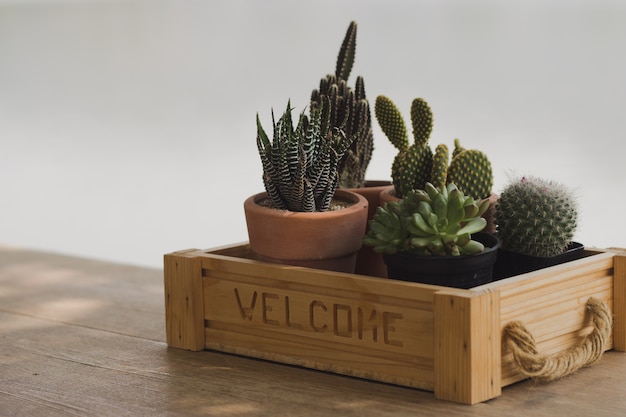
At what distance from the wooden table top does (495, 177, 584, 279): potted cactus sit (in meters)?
0.17

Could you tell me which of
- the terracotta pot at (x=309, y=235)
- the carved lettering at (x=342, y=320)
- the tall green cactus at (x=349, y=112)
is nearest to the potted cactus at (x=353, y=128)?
the tall green cactus at (x=349, y=112)

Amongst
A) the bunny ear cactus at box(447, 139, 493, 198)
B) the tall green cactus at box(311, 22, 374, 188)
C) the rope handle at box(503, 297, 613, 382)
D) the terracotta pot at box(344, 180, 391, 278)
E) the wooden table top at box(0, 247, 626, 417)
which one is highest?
the tall green cactus at box(311, 22, 374, 188)

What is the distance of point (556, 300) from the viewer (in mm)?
1176

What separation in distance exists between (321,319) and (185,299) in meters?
0.25

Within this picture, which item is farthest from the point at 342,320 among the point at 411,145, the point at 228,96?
the point at 228,96

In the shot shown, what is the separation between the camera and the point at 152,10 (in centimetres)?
270

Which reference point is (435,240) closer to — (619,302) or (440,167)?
(440,167)

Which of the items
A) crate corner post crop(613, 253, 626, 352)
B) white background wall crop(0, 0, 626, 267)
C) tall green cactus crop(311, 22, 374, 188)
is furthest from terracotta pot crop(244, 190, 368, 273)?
white background wall crop(0, 0, 626, 267)

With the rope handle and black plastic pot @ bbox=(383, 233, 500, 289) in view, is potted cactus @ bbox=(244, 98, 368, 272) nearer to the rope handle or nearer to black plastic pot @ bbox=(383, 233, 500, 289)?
black plastic pot @ bbox=(383, 233, 500, 289)

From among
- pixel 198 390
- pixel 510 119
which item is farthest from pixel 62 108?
pixel 198 390

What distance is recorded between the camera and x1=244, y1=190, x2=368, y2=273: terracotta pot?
48.8 inches

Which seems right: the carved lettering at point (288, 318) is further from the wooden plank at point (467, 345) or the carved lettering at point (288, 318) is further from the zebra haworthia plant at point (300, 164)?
the wooden plank at point (467, 345)

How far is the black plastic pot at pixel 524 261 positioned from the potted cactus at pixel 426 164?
0.07 meters

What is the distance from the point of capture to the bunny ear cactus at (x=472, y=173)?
51.3 inches
